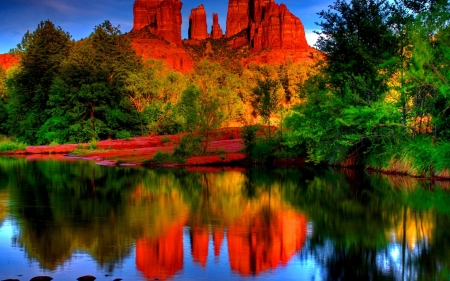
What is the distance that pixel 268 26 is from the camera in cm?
17075

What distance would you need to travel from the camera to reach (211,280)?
8.55 m

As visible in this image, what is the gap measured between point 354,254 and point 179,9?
174667 millimetres

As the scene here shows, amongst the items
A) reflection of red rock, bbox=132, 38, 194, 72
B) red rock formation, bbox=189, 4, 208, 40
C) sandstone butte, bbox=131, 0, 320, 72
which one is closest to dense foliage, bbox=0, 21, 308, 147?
reflection of red rock, bbox=132, 38, 194, 72

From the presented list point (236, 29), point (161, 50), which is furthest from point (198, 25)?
point (161, 50)

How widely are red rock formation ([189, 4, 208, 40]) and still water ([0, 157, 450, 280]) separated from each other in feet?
564

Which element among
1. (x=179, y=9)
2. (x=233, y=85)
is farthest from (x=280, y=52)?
(x=233, y=85)

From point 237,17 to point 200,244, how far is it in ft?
612

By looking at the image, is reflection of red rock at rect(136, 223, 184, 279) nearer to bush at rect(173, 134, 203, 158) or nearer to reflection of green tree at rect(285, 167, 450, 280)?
reflection of green tree at rect(285, 167, 450, 280)

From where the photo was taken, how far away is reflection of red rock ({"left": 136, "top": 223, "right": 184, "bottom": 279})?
9039mm

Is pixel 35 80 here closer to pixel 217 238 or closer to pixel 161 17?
pixel 217 238

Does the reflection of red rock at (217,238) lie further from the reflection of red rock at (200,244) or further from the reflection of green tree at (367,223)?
the reflection of green tree at (367,223)

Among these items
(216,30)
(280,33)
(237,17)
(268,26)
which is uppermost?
(237,17)

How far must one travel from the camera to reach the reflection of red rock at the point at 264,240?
9.63 meters

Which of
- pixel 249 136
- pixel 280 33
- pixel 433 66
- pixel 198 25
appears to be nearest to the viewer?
pixel 433 66
